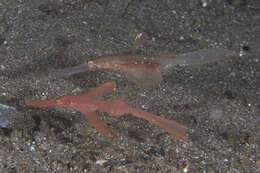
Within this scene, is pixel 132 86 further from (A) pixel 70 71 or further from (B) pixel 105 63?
(A) pixel 70 71

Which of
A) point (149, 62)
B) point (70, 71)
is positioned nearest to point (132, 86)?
point (149, 62)

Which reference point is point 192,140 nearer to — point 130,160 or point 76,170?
point 130,160

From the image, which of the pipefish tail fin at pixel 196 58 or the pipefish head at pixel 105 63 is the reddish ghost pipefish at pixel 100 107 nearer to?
the pipefish head at pixel 105 63

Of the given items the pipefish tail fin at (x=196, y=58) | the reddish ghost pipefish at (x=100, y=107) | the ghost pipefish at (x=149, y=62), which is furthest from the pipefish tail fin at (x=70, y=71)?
the pipefish tail fin at (x=196, y=58)

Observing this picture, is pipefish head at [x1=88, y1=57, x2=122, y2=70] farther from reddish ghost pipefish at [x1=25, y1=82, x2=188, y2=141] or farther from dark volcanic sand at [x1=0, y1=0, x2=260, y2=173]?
reddish ghost pipefish at [x1=25, y1=82, x2=188, y2=141]

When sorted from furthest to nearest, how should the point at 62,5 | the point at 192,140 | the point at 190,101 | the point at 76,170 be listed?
the point at 62,5 → the point at 190,101 → the point at 192,140 → the point at 76,170

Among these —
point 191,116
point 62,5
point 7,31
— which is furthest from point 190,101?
point 7,31

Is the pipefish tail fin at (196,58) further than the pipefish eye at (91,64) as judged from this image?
Yes
